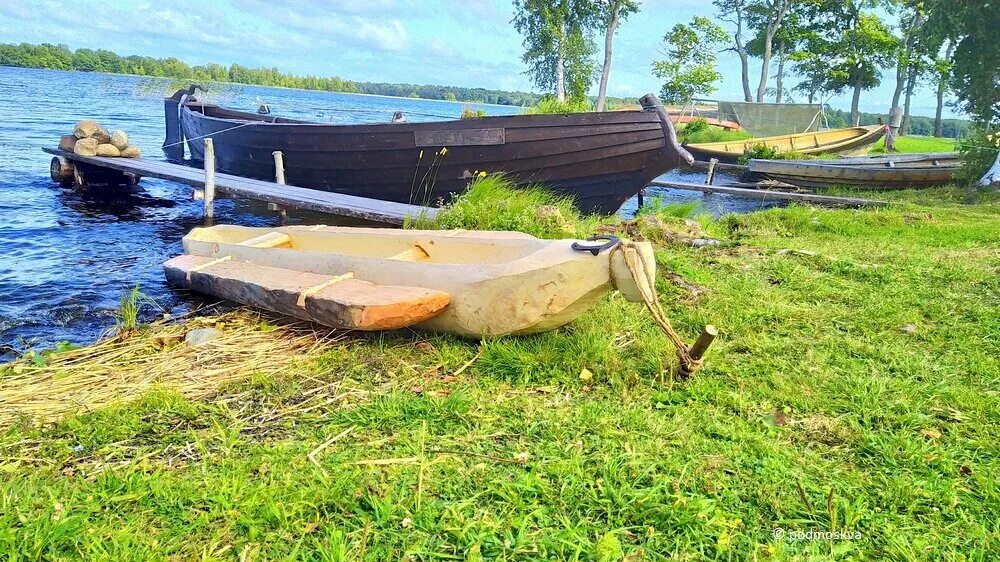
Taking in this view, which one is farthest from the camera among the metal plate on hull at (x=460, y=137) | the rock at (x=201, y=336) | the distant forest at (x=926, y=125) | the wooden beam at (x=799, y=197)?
the distant forest at (x=926, y=125)

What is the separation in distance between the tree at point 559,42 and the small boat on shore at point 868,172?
982cm

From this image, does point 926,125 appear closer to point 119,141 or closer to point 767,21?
point 767,21

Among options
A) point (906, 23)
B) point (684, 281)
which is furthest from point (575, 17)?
point (684, 281)

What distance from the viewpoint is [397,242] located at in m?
5.23

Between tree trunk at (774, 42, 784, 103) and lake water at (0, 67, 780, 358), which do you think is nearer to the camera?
lake water at (0, 67, 780, 358)

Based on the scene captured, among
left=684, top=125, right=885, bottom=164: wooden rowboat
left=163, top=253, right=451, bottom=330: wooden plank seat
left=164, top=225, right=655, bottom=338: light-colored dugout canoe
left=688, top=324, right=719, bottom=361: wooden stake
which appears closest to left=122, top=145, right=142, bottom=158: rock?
left=164, top=225, right=655, bottom=338: light-colored dugout canoe

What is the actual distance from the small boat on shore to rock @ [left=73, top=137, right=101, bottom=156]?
14851mm

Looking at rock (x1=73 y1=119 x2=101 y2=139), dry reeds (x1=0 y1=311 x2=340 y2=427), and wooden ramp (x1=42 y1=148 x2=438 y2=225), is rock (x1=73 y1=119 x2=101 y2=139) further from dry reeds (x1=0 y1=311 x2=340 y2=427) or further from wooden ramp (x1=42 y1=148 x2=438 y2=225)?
dry reeds (x1=0 y1=311 x2=340 y2=427)

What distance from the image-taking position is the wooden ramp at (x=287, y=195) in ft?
26.7

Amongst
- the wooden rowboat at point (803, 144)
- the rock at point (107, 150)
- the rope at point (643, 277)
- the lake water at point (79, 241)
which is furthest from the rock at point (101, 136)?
the wooden rowboat at point (803, 144)

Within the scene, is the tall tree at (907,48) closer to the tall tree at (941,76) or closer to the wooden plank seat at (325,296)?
the tall tree at (941,76)

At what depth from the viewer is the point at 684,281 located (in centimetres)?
503

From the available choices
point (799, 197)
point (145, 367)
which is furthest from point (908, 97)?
point (145, 367)

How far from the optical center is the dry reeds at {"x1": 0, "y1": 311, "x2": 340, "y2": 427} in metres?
3.30
